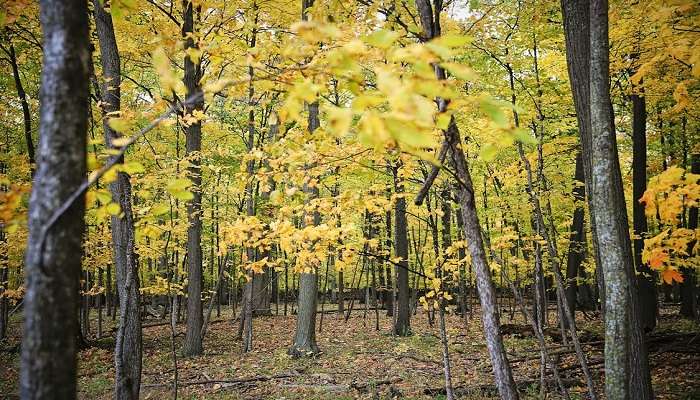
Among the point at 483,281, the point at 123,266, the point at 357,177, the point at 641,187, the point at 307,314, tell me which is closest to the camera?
the point at 483,281

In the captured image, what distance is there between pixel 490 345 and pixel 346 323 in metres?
17.1

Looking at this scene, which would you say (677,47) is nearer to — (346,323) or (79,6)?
(79,6)

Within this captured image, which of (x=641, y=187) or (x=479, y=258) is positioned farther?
(x=641, y=187)

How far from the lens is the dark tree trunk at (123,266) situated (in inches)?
192

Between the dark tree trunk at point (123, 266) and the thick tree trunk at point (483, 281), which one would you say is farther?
the dark tree trunk at point (123, 266)

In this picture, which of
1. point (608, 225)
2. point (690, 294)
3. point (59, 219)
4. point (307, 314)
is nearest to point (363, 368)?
point (307, 314)

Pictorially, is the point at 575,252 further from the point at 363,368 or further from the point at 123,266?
the point at 123,266

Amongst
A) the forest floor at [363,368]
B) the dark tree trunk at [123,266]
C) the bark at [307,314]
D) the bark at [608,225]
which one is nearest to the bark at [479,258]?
the bark at [608,225]

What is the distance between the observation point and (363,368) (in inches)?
384

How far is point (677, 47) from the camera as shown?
11.1 feet

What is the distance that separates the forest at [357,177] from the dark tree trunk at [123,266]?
32 mm

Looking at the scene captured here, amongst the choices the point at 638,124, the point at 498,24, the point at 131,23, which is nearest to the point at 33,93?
the point at 131,23

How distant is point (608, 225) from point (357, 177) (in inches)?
138

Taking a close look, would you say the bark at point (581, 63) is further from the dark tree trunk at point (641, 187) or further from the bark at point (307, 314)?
the bark at point (307, 314)
